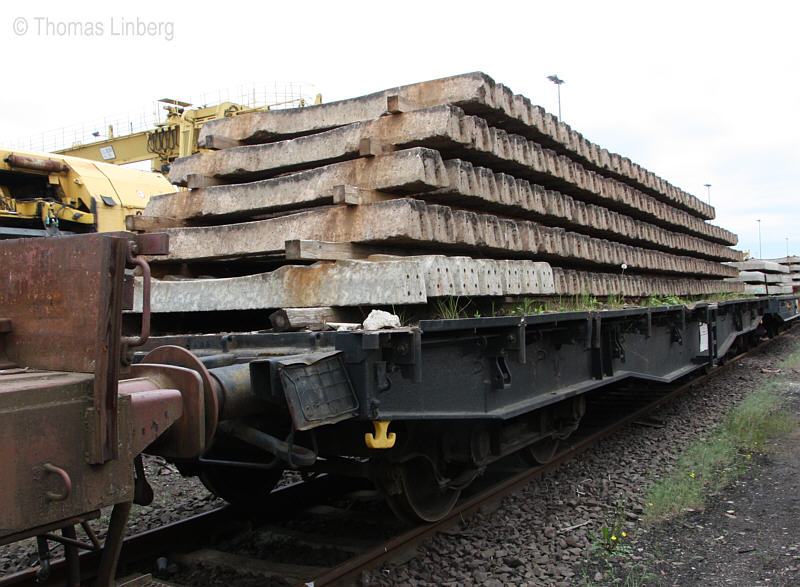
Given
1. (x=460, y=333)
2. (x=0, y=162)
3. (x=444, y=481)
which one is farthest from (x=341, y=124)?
(x=0, y=162)

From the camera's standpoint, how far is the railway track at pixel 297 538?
158 inches

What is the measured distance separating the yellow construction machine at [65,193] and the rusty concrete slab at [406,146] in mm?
8571

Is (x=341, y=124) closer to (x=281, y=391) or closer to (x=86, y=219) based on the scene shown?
(x=281, y=391)

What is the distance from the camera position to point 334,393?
3.27 meters

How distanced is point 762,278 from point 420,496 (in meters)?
18.8

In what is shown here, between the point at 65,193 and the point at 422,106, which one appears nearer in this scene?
the point at 422,106

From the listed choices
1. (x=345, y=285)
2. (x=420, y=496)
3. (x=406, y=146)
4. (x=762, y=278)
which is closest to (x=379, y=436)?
(x=345, y=285)

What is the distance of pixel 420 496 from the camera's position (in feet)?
15.2

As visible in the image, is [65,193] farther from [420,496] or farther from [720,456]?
[720,456]

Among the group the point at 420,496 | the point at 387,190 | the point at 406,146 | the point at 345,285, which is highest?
the point at 406,146

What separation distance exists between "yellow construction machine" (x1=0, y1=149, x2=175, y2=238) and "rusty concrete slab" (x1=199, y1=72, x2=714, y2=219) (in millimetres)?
8576

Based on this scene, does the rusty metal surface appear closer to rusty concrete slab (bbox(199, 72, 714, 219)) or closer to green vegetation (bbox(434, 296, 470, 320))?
green vegetation (bbox(434, 296, 470, 320))

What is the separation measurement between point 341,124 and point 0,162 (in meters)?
10.9

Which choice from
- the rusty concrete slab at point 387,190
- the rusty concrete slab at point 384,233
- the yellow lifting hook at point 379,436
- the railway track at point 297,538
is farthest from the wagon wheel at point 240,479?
the rusty concrete slab at point 387,190
